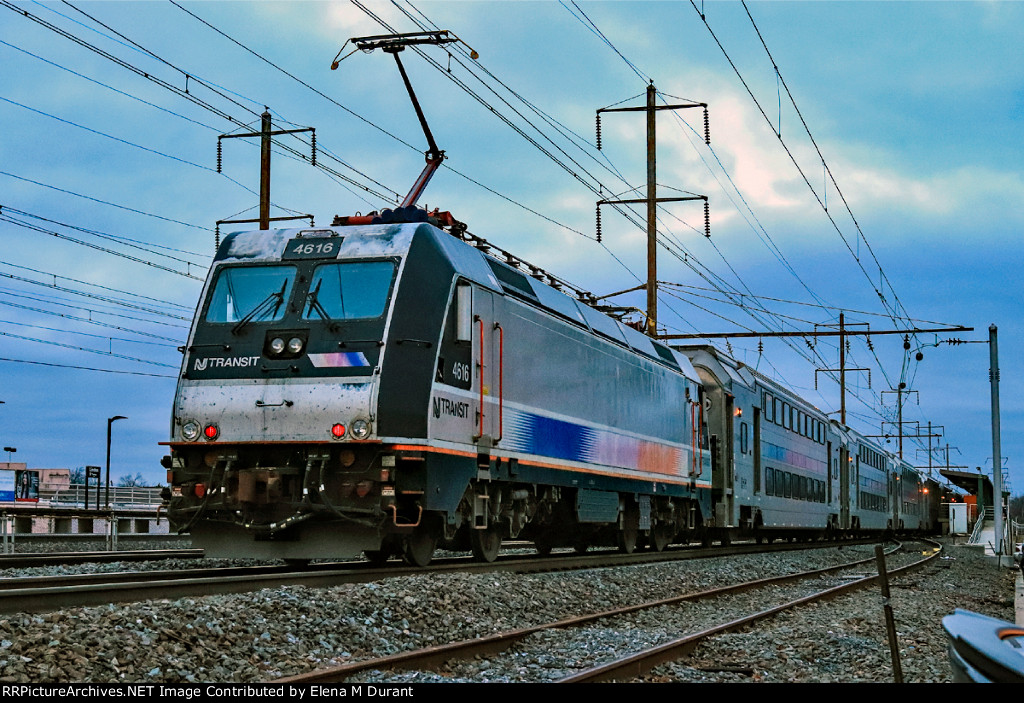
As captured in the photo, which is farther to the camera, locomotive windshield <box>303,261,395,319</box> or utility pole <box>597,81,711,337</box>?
utility pole <box>597,81,711,337</box>

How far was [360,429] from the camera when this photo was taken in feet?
40.7

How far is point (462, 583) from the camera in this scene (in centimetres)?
1238

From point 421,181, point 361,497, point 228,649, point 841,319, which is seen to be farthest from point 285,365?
point 841,319

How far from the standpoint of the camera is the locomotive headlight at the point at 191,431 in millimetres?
13023

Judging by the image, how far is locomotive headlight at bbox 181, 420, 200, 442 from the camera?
1302cm

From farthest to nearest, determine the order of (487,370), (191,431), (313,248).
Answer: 1. (487,370)
2. (313,248)
3. (191,431)

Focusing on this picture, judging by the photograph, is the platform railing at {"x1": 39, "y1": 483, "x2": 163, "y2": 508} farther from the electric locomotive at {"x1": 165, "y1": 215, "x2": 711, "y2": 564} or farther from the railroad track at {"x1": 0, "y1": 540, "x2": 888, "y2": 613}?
the electric locomotive at {"x1": 165, "y1": 215, "x2": 711, "y2": 564}

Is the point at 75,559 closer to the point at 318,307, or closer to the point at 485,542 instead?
the point at 485,542

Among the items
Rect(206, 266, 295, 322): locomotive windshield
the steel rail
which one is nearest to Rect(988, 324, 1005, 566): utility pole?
the steel rail

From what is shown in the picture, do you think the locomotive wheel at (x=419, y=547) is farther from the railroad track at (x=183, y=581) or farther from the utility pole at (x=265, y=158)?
the utility pole at (x=265, y=158)

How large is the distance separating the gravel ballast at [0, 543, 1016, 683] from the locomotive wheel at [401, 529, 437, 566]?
102 cm

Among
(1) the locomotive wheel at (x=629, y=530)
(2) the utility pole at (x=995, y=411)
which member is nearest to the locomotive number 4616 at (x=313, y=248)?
(1) the locomotive wheel at (x=629, y=530)

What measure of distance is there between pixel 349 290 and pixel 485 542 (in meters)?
4.37

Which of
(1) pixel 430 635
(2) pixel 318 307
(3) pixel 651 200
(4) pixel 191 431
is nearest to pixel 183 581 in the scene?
(1) pixel 430 635
